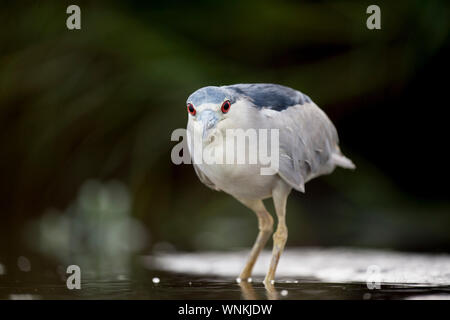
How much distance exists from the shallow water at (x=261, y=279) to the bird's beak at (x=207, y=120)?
0.92m

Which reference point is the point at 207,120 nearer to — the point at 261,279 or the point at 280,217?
the point at 280,217

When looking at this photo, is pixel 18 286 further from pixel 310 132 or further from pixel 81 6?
pixel 81 6

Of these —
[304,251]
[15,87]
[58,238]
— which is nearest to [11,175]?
[15,87]

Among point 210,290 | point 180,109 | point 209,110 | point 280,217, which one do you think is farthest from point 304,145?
point 180,109

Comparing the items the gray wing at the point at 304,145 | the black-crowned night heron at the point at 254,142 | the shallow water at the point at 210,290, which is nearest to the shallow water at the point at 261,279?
the shallow water at the point at 210,290

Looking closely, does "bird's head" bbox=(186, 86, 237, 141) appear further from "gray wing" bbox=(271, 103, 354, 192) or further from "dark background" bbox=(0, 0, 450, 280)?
"dark background" bbox=(0, 0, 450, 280)

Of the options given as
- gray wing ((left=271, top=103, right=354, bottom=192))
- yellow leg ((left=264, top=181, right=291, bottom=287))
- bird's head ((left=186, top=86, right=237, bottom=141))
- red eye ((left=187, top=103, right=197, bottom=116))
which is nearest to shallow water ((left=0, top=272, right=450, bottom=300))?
yellow leg ((left=264, top=181, right=291, bottom=287))

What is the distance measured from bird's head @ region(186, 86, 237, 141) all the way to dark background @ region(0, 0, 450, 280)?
4.35m

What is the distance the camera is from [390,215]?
9.51 meters

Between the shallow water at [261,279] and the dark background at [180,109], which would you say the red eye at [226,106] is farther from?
the dark background at [180,109]

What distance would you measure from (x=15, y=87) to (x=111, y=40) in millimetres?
1379

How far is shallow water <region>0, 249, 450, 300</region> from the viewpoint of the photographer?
4.11m

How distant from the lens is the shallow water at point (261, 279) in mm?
4113

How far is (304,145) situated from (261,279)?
3.21 ft
